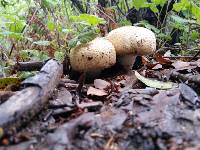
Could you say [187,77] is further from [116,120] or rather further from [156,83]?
[116,120]

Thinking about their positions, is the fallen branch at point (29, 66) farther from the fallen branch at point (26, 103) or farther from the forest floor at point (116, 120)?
the fallen branch at point (26, 103)

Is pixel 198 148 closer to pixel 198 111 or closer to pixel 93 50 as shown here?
pixel 198 111

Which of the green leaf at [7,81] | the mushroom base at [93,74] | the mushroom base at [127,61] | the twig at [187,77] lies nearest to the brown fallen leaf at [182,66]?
the twig at [187,77]

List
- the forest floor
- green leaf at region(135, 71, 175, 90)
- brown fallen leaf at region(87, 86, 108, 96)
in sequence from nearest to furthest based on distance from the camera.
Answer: the forest floor < brown fallen leaf at region(87, 86, 108, 96) < green leaf at region(135, 71, 175, 90)

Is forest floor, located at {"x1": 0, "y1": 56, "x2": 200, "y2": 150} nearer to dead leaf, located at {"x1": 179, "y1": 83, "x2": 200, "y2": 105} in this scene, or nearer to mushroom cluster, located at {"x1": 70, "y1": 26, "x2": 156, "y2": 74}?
dead leaf, located at {"x1": 179, "y1": 83, "x2": 200, "y2": 105}

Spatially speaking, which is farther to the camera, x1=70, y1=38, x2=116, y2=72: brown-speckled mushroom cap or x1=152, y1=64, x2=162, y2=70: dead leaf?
x1=152, y1=64, x2=162, y2=70: dead leaf

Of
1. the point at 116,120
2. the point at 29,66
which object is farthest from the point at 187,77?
the point at 29,66

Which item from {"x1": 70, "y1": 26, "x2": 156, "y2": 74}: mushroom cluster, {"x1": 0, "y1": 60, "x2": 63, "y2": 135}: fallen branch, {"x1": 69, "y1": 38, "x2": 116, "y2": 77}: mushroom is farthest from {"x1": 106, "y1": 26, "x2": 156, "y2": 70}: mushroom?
{"x1": 0, "y1": 60, "x2": 63, "y2": 135}: fallen branch

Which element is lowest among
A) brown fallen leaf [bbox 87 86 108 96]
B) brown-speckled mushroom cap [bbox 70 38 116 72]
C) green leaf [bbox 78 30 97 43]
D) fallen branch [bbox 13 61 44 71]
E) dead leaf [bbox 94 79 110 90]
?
dead leaf [bbox 94 79 110 90]

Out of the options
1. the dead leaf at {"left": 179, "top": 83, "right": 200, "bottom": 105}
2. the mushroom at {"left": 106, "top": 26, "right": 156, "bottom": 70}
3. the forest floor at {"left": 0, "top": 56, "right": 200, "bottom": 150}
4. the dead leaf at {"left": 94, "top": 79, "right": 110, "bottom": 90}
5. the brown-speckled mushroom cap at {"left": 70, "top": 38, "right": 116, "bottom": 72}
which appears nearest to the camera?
the forest floor at {"left": 0, "top": 56, "right": 200, "bottom": 150}

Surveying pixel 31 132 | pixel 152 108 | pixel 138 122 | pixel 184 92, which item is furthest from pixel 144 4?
pixel 31 132
